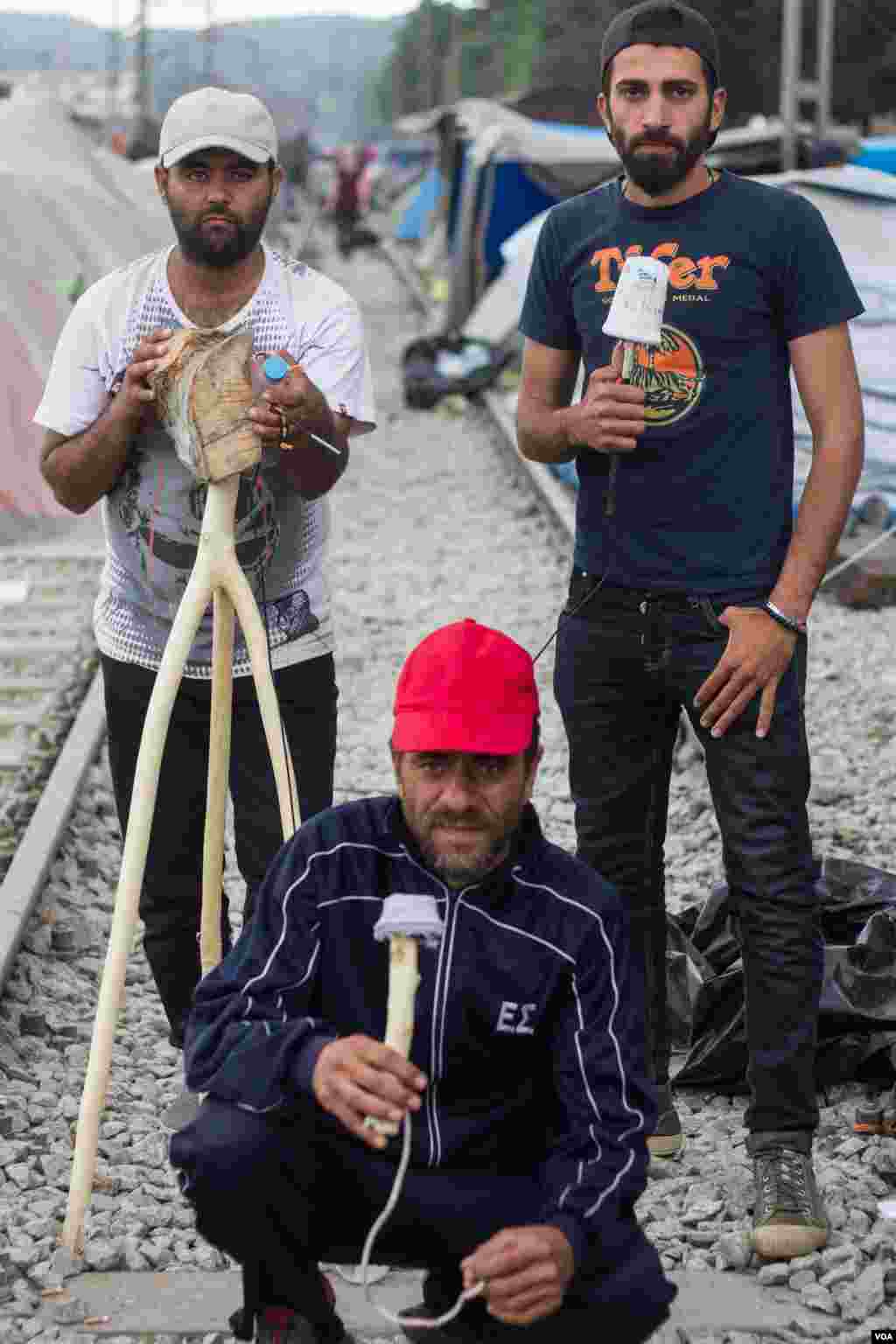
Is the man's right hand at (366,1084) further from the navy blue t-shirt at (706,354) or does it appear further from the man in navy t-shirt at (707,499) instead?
the navy blue t-shirt at (706,354)

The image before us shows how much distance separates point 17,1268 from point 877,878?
240 centimetres

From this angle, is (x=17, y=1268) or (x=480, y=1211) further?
(x=17, y=1268)

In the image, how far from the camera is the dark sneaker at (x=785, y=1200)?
3814 millimetres

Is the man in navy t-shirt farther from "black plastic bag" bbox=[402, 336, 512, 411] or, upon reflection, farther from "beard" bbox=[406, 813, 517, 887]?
"black plastic bag" bbox=[402, 336, 512, 411]

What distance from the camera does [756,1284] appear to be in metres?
3.78

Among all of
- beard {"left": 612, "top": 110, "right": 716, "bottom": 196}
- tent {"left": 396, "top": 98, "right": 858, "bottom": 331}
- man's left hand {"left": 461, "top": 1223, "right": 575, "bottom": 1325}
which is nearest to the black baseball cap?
beard {"left": 612, "top": 110, "right": 716, "bottom": 196}

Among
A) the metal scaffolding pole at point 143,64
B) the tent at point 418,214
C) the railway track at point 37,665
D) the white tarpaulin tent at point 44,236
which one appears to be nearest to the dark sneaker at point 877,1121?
Result: the railway track at point 37,665

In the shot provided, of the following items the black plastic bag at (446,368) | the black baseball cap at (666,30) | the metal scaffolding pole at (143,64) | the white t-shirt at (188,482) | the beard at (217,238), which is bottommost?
the white t-shirt at (188,482)

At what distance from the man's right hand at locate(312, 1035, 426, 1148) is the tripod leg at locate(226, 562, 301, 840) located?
0.86m

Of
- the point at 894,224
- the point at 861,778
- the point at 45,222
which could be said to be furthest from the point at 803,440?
the point at 45,222

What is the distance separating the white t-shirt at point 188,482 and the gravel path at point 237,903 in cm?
116

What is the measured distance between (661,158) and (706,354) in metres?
0.35

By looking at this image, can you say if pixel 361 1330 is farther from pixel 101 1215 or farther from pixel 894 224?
pixel 894 224

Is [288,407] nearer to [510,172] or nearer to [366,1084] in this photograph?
[366,1084]
